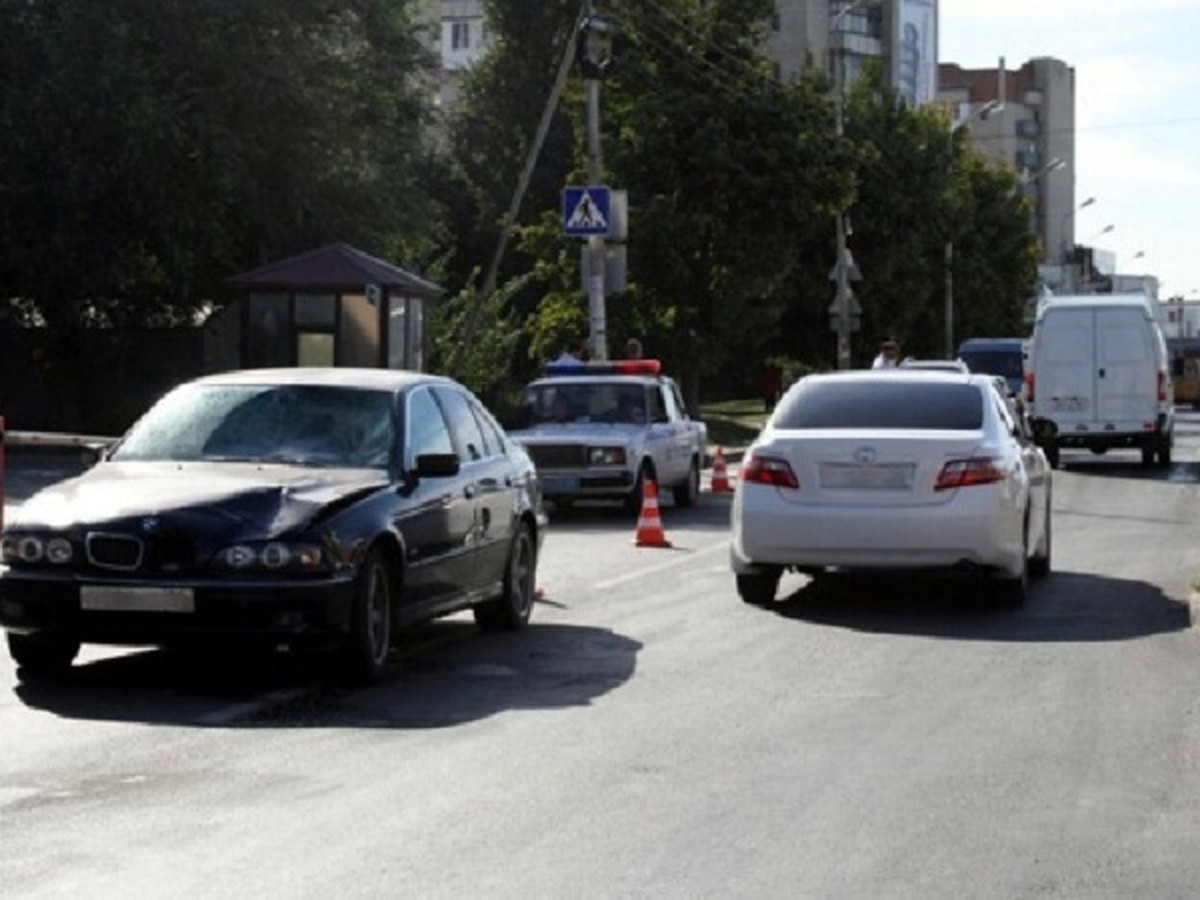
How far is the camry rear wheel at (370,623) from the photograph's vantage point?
1177cm

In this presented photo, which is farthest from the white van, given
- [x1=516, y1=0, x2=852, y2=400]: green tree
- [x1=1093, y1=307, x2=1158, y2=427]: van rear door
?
[x1=516, y1=0, x2=852, y2=400]: green tree

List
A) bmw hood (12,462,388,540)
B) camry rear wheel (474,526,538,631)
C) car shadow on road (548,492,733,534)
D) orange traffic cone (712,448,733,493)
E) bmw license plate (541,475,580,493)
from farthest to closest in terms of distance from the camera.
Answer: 1. orange traffic cone (712,448,733,493)
2. bmw license plate (541,475,580,493)
3. car shadow on road (548,492,733,534)
4. camry rear wheel (474,526,538,631)
5. bmw hood (12,462,388,540)

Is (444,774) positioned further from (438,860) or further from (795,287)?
(795,287)

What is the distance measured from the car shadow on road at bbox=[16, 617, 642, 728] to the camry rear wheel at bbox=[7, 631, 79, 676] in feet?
0.32

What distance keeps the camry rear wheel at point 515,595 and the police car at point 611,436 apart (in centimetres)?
939

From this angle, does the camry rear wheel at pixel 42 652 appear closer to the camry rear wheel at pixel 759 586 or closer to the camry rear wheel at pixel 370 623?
the camry rear wheel at pixel 370 623

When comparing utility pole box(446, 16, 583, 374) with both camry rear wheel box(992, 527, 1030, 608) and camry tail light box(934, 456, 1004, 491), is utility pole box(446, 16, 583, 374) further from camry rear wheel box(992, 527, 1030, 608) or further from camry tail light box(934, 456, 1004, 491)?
camry tail light box(934, 456, 1004, 491)

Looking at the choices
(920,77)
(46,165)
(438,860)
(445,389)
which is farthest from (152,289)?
(920,77)

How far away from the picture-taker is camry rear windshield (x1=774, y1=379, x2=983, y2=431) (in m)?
16.6

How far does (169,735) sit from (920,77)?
139 metres

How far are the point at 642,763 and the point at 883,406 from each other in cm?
734

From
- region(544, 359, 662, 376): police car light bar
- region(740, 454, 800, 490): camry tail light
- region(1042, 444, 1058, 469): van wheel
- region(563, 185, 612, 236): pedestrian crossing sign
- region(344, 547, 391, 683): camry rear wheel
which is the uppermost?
region(563, 185, 612, 236): pedestrian crossing sign

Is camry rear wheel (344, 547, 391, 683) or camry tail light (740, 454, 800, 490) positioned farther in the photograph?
camry tail light (740, 454, 800, 490)

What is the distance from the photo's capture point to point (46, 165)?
38.7 m
